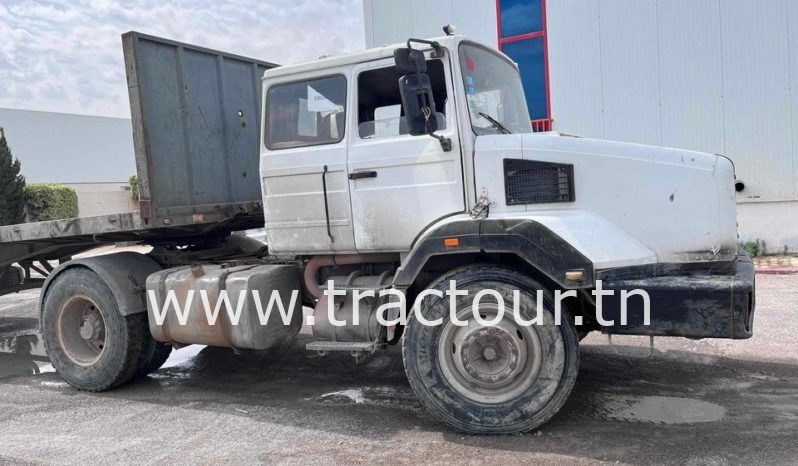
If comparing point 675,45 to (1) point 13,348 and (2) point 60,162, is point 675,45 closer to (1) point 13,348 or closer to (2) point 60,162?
(1) point 13,348

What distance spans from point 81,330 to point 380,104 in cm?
378

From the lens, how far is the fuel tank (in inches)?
192

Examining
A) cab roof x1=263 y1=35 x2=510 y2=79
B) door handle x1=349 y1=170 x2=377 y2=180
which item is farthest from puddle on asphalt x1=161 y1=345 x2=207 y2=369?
cab roof x1=263 y1=35 x2=510 y2=79

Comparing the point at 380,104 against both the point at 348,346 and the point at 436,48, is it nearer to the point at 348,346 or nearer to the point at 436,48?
the point at 436,48

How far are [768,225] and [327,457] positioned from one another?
34.4ft

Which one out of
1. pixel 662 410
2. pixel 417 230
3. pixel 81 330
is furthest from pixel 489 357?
pixel 81 330

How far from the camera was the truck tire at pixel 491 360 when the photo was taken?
3.97 m

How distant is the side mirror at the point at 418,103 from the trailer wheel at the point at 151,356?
3.49 m

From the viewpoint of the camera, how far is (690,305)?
12.2ft

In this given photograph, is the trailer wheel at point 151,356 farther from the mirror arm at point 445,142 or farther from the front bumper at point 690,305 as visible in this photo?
the front bumper at point 690,305

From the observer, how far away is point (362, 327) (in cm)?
462

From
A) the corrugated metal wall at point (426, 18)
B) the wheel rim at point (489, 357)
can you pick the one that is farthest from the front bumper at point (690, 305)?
the corrugated metal wall at point (426, 18)

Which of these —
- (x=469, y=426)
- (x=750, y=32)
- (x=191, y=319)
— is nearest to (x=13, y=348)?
(x=191, y=319)

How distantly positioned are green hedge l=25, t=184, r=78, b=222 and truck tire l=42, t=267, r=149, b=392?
17.9m
